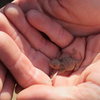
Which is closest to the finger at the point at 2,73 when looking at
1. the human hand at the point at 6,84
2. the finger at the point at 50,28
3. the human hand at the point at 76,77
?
the human hand at the point at 6,84

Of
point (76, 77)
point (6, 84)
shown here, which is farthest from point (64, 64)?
point (6, 84)

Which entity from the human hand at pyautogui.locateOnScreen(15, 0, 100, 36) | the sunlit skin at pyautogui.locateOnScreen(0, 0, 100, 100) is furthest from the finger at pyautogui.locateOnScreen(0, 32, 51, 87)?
the human hand at pyautogui.locateOnScreen(15, 0, 100, 36)

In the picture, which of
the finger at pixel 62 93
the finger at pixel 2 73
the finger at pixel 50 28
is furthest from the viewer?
the finger at pixel 50 28

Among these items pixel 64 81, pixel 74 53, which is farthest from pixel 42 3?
pixel 64 81

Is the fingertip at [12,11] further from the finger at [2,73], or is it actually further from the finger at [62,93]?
the finger at [62,93]

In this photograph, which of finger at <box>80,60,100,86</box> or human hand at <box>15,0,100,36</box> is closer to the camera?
finger at <box>80,60,100,86</box>

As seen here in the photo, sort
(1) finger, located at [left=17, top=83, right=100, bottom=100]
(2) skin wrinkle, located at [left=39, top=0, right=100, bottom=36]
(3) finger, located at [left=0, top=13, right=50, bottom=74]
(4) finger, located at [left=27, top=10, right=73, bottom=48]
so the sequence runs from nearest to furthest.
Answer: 1. (1) finger, located at [left=17, top=83, right=100, bottom=100]
2. (3) finger, located at [left=0, top=13, right=50, bottom=74]
3. (4) finger, located at [left=27, top=10, right=73, bottom=48]
4. (2) skin wrinkle, located at [left=39, top=0, right=100, bottom=36]

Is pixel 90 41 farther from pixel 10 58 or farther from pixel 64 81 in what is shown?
pixel 10 58

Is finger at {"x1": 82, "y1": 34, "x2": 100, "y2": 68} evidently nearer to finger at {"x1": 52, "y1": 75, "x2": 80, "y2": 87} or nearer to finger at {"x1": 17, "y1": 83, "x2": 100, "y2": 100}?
finger at {"x1": 52, "y1": 75, "x2": 80, "y2": 87}
